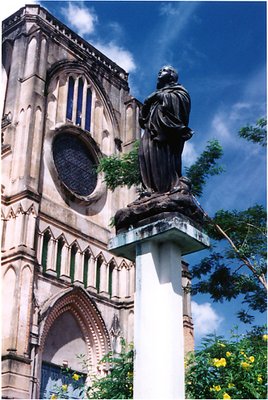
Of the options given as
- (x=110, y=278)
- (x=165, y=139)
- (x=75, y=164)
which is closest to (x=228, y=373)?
(x=165, y=139)

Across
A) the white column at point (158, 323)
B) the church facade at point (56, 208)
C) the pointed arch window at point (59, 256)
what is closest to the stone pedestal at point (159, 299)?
the white column at point (158, 323)

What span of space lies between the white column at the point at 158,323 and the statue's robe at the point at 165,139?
2.57 feet

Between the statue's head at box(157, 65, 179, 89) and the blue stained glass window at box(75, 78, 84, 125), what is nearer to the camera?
the statue's head at box(157, 65, 179, 89)

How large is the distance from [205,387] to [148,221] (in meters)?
2.78

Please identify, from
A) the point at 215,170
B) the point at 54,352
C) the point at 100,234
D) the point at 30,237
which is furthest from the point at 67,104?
the point at 215,170

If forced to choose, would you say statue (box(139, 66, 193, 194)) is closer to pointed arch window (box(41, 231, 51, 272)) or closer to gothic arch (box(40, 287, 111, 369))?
pointed arch window (box(41, 231, 51, 272))

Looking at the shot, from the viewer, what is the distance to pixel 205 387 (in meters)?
7.19

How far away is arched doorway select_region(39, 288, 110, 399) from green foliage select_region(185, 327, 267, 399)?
480 inches

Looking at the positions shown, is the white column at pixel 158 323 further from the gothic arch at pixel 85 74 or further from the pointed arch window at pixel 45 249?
the gothic arch at pixel 85 74

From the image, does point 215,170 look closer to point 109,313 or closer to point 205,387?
point 205,387

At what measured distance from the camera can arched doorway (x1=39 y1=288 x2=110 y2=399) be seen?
63.4ft

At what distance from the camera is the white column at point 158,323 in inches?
194

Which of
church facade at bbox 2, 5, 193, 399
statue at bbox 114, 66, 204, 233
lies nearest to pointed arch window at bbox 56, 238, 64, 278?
church facade at bbox 2, 5, 193, 399

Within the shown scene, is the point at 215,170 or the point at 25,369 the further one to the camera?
the point at 25,369
